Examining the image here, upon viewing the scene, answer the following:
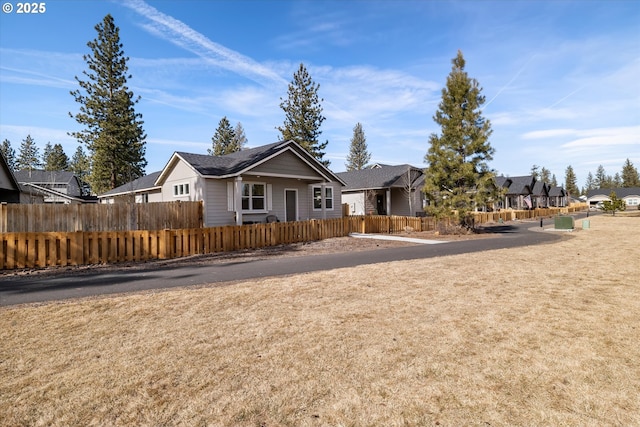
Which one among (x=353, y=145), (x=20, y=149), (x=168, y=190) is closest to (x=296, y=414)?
(x=168, y=190)

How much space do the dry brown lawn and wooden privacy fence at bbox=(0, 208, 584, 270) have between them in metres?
6.34

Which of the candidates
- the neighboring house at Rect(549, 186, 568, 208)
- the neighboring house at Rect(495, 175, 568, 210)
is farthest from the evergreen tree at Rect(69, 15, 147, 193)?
the neighboring house at Rect(549, 186, 568, 208)

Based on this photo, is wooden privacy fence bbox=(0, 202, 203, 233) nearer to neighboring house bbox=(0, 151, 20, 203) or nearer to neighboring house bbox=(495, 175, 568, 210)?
neighboring house bbox=(0, 151, 20, 203)

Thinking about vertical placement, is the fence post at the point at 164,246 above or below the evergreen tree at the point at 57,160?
below

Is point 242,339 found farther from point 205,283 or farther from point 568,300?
point 568,300

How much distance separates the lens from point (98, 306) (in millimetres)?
6207

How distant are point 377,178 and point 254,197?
662 inches

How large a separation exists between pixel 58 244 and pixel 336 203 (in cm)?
1851

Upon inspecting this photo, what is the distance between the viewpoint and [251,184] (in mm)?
20781

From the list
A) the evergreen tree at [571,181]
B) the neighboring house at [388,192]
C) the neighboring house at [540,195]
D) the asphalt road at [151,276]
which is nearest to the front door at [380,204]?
Answer: the neighboring house at [388,192]

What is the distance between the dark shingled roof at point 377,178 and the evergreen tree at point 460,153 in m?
8.17

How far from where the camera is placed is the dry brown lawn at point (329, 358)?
2914 mm

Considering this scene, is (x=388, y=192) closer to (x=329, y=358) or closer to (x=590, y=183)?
(x=329, y=358)

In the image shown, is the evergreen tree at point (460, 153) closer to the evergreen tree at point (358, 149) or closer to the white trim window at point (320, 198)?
the white trim window at point (320, 198)
